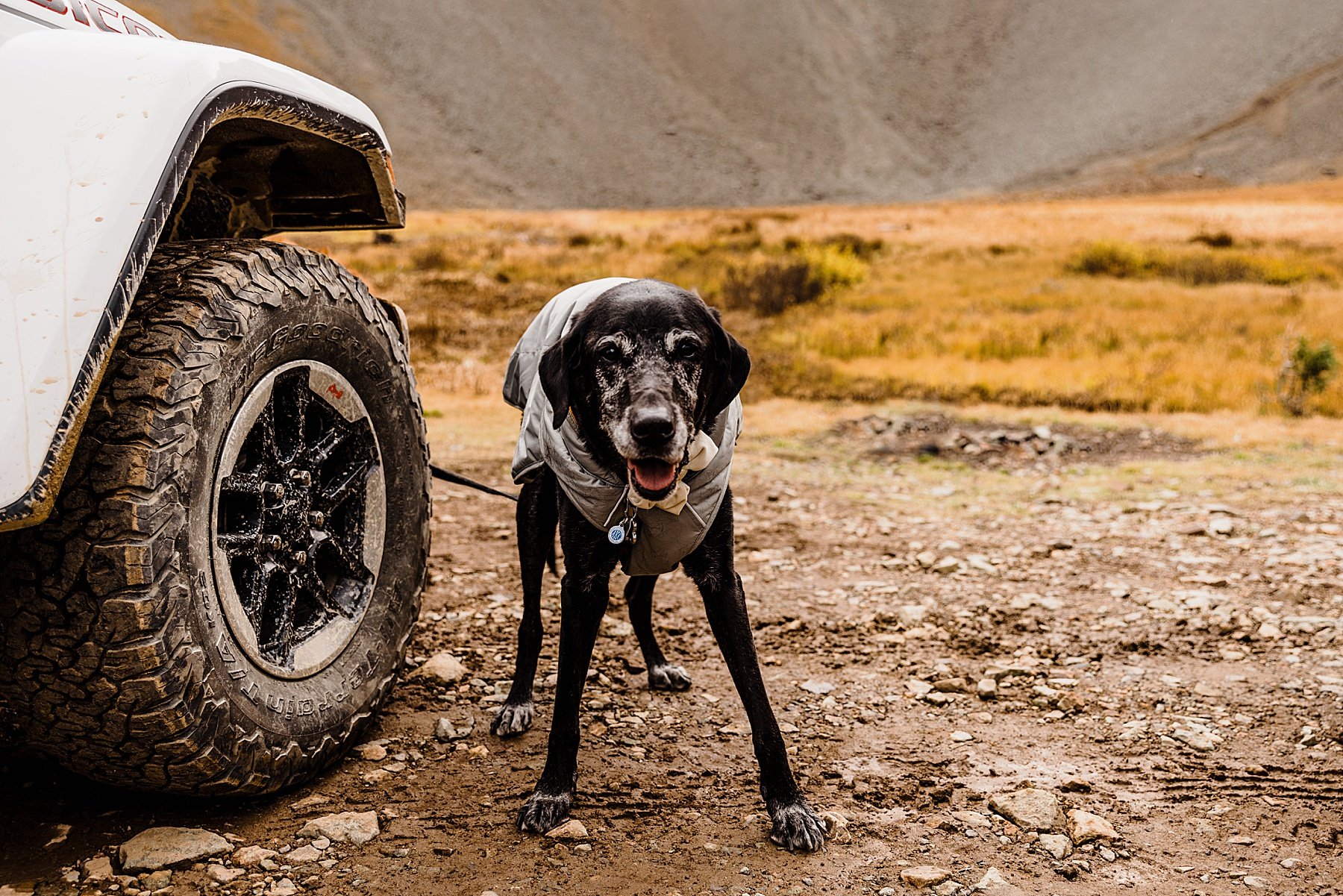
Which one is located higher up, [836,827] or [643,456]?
[643,456]

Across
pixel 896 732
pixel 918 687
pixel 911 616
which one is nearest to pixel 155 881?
pixel 896 732

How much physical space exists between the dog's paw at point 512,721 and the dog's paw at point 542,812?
1.54ft

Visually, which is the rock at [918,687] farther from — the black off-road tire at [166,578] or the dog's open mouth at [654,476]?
the black off-road tire at [166,578]

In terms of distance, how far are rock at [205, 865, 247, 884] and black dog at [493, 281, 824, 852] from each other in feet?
2.23

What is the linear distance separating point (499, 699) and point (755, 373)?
8343 millimetres

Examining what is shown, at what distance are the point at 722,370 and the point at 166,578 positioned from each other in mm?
1420

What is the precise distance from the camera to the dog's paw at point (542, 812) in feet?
8.60

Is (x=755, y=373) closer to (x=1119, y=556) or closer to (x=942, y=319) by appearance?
(x=942, y=319)

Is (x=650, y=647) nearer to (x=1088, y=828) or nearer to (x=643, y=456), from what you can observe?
(x=643, y=456)

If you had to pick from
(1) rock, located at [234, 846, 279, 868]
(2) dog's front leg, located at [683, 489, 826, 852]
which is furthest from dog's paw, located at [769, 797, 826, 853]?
(1) rock, located at [234, 846, 279, 868]

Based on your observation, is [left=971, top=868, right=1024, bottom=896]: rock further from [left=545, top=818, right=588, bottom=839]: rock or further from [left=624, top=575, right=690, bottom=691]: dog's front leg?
[left=624, top=575, right=690, bottom=691]: dog's front leg

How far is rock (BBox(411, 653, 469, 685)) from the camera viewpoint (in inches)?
138

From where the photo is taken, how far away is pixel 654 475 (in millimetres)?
2510

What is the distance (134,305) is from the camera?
227 centimetres
